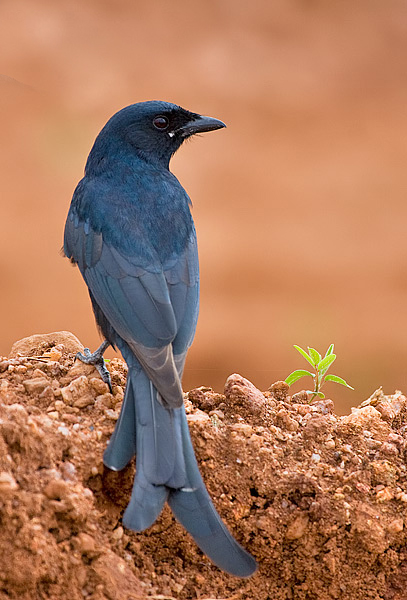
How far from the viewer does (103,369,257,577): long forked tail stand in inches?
101

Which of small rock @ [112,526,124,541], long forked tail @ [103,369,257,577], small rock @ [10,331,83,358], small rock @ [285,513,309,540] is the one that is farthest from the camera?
small rock @ [10,331,83,358]

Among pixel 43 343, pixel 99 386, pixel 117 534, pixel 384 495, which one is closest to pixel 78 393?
pixel 99 386

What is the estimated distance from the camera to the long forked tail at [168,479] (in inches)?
101

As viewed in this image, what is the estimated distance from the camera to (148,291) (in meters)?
3.27

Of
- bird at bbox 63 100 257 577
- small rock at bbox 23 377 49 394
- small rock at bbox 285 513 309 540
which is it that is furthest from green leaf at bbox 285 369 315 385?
small rock at bbox 23 377 49 394

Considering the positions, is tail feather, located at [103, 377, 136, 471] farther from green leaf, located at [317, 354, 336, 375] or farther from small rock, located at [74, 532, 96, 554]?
green leaf, located at [317, 354, 336, 375]

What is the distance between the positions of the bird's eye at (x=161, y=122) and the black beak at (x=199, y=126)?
0.30ft

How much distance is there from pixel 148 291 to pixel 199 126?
142 centimetres

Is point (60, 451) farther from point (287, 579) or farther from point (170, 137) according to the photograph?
point (170, 137)

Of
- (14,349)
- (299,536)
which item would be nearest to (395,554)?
(299,536)

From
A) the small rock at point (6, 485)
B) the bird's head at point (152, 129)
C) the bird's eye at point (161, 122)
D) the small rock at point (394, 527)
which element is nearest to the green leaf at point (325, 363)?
the small rock at point (394, 527)

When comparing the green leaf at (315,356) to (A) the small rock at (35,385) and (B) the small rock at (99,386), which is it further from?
(A) the small rock at (35,385)

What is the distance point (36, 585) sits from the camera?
230 cm

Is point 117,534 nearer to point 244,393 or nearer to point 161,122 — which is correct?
point 244,393
